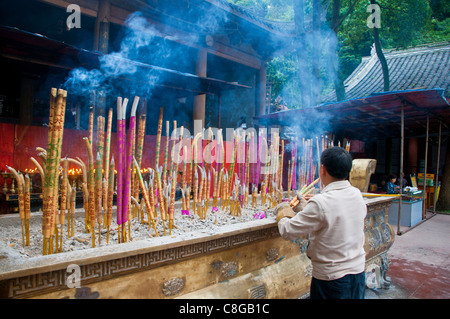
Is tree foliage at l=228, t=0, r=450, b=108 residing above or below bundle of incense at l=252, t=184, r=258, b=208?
above

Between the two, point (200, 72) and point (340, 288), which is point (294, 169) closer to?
point (340, 288)

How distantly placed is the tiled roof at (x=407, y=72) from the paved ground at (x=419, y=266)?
5598 millimetres

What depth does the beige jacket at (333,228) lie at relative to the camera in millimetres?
1760

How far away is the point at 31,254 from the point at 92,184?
1.83 feet

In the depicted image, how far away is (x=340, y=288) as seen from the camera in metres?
1.81

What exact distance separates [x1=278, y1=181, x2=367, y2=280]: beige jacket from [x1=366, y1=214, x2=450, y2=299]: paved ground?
1.81 metres

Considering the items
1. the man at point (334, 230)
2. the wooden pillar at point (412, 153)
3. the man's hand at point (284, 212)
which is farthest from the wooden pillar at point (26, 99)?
the wooden pillar at point (412, 153)

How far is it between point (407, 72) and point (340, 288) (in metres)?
11.8

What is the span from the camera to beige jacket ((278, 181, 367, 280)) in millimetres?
1760

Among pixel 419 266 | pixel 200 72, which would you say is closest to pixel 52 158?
pixel 419 266

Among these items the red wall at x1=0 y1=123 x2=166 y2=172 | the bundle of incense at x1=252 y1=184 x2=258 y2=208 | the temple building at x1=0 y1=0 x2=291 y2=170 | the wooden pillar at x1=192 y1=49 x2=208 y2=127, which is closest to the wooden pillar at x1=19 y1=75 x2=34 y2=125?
the temple building at x1=0 y1=0 x2=291 y2=170

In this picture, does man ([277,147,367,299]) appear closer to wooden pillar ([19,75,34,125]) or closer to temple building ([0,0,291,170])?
temple building ([0,0,291,170])

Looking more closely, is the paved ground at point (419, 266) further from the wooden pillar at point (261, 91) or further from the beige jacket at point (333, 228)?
the wooden pillar at point (261, 91)

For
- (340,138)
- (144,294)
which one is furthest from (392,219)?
(144,294)
